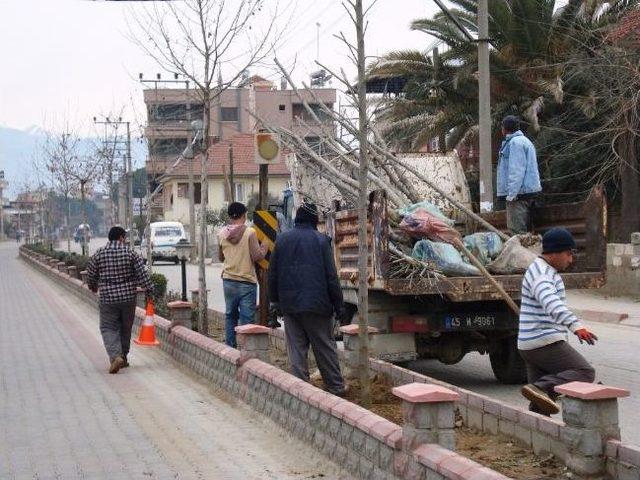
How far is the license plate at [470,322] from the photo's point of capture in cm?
1114

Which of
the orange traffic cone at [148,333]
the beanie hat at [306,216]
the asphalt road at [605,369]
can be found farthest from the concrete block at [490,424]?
the orange traffic cone at [148,333]

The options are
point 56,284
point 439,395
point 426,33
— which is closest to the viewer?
point 439,395

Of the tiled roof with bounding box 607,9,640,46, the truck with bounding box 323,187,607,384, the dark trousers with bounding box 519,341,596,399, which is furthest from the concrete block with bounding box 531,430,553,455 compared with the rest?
the tiled roof with bounding box 607,9,640,46

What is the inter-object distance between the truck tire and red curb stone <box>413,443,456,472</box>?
19.3ft

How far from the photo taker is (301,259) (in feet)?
30.5

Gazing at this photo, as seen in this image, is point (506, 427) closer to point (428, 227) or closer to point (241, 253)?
point (428, 227)

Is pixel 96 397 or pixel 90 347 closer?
pixel 96 397

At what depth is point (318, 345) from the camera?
939 centimetres

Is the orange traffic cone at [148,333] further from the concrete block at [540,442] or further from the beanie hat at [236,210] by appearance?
the concrete block at [540,442]

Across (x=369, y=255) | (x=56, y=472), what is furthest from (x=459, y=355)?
(x=56, y=472)

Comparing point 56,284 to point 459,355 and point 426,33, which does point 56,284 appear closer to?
point 426,33

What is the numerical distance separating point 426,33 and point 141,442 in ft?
71.2

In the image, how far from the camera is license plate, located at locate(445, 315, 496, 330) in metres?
11.1

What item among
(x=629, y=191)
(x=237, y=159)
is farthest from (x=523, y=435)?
(x=237, y=159)
